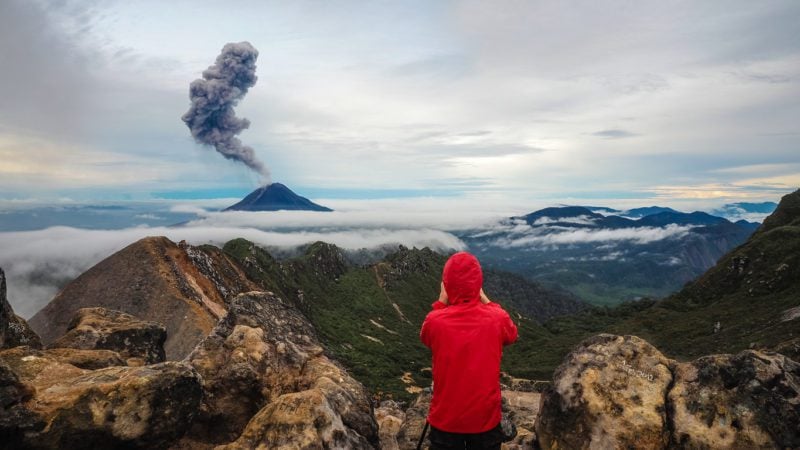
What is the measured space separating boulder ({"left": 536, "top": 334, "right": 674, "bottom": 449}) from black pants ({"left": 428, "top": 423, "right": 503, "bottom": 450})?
4.29 meters

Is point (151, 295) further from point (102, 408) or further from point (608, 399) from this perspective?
point (608, 399)

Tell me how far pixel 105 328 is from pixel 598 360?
22620 mm

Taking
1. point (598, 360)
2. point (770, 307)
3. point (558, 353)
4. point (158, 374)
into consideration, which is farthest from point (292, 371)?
point (558, 353)

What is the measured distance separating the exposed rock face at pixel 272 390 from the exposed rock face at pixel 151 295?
100 ft

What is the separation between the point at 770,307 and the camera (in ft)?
483

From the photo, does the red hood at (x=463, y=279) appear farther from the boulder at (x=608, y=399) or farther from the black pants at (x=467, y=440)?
the boulder at (x=608, y=399)

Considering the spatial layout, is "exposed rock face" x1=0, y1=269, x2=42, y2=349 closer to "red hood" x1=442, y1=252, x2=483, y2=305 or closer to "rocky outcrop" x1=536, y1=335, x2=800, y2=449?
"red hood" x1=442, y1=252, x2=483, y2=305

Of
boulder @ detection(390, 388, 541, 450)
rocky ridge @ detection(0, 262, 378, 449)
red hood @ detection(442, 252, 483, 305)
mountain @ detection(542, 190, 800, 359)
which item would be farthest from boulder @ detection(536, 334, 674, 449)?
mountain @ detection(542, 190, 800, 359)

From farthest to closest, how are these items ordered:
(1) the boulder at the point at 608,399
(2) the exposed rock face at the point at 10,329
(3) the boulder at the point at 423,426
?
(2) the exposed rock face at the point at 10,329 < (3) the boulder at the point at 423,426 < (1) the boulder at the point at 608,399

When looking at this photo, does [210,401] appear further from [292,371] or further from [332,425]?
[332,425]

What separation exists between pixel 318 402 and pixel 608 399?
28.1 ft

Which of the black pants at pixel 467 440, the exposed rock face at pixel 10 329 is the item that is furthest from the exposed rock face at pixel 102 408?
the black pants at pixel 467 440

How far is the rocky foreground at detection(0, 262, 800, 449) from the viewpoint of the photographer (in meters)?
11.9

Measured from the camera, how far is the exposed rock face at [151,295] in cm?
4894
